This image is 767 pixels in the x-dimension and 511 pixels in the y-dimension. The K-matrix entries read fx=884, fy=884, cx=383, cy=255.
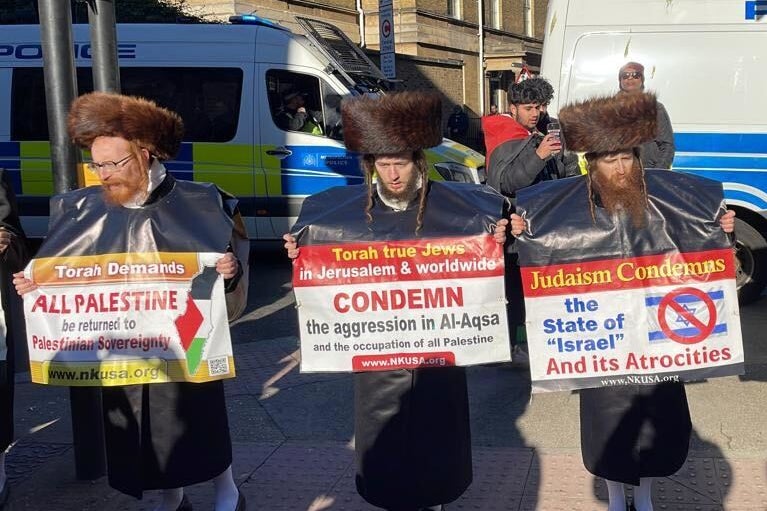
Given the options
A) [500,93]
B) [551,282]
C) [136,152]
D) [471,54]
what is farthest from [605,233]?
[500,93]

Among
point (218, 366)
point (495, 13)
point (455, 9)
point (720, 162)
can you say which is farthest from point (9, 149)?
point (495, 13)

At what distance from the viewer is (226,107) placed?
32.8 ft

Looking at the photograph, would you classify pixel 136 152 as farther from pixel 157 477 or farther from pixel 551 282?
pixel 551 282

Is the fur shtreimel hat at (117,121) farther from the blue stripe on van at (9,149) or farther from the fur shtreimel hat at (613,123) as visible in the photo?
the blue stripe on van at (9,149)

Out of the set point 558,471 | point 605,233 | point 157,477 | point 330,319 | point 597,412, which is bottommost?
point 558,471

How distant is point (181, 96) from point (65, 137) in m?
5.88

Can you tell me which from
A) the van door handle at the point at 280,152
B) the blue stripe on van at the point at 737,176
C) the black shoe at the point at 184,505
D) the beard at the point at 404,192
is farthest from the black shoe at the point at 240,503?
the van door handle at the point at 280,152

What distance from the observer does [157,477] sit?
11.7ft

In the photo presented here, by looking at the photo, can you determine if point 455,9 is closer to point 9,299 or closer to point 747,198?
point 747,198

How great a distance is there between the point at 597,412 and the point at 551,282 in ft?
1.81

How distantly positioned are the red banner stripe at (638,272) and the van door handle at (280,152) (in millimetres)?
6745

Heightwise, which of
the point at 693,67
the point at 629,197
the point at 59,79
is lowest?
the point at 629,197

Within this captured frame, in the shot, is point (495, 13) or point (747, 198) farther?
point (495, 13)

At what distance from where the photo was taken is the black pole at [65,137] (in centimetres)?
435
